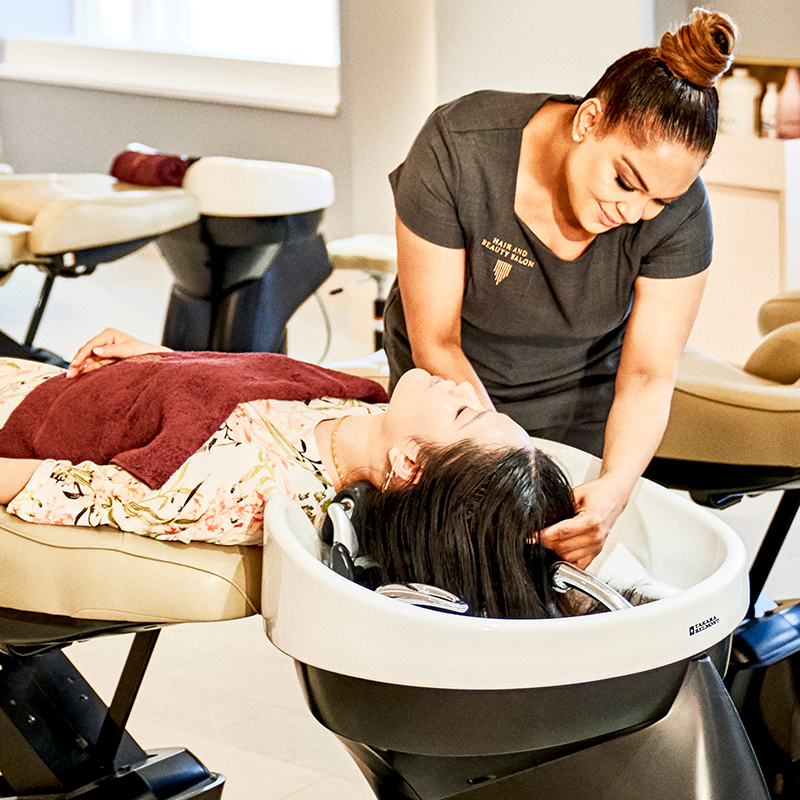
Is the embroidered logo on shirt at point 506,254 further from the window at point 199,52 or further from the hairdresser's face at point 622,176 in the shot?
the window at point 199,52

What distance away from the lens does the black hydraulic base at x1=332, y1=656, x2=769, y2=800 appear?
100cm

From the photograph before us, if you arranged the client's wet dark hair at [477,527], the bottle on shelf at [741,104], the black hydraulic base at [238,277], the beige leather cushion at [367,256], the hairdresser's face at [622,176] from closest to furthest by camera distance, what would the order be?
the client's wet dark hair at [477,527] < the hairdresser's face at [622,176] < the beige leather cushion at [367,256] < the black hydraulic base at [238,277] < the bottle on shelf at [741,104]

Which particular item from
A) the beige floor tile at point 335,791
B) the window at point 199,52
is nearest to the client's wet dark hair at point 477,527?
the beige floor tile at point 335,791

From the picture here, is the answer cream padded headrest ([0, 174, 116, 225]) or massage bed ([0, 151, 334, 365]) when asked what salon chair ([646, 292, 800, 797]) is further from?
cream padded headrest ([0, 174, 116, 225])

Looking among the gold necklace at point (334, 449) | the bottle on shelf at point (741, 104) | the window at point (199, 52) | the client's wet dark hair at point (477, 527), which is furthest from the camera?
the window at point (199, 52)

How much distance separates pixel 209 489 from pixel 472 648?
42cm

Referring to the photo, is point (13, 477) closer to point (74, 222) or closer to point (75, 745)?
point (75, 745)

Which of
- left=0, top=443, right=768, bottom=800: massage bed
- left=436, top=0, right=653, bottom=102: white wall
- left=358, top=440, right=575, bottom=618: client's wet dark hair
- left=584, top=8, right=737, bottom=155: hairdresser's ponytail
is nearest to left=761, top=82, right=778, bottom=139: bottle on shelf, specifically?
left=436, top=0, right=653, bottom=102: white wall

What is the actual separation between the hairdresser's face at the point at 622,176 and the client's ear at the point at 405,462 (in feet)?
1.11

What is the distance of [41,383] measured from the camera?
1.56 meters

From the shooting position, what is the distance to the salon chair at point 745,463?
1.53 metres

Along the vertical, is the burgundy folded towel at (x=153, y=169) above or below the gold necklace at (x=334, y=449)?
above

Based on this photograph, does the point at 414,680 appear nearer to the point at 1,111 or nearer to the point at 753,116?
the point at 753,116

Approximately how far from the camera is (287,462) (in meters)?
1.24
